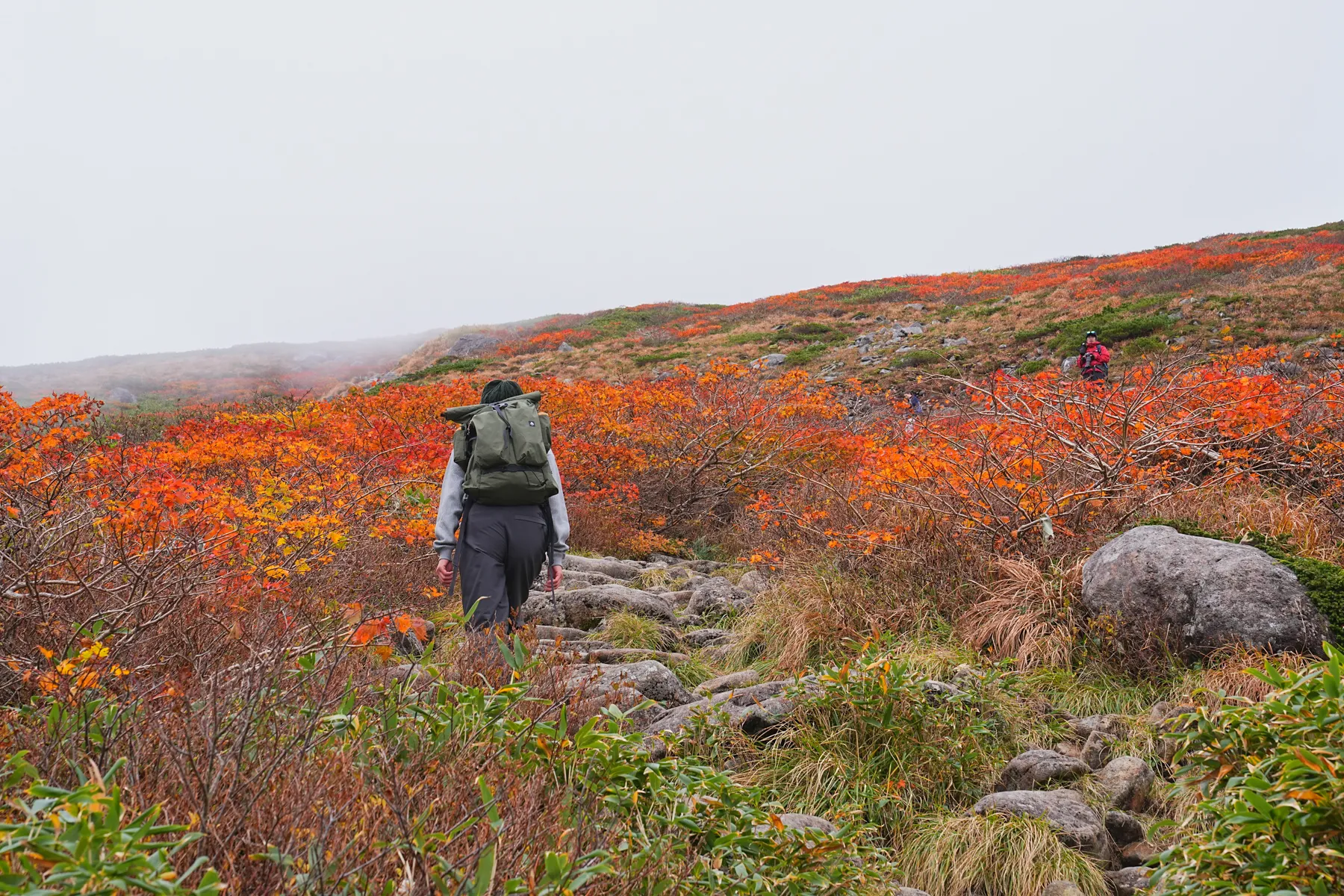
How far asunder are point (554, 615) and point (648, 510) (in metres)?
4.55

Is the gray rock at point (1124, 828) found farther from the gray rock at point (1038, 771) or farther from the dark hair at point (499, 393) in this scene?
the dark hair at point (499, 393)

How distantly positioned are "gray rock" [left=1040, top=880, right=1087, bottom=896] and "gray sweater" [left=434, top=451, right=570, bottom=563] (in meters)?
2.91

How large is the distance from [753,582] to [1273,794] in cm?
552

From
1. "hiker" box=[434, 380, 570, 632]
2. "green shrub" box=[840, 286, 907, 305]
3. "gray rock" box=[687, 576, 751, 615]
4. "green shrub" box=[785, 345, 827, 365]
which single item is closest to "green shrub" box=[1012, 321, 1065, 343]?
"green shrub" box=[785, 345, 827, 365]

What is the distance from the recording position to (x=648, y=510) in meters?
10.9

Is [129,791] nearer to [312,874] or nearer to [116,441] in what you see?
[312,874]

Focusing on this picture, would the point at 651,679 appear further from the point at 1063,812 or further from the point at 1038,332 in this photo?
the point at 1038,332

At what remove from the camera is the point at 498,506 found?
459cm

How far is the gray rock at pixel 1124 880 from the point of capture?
2896 millimetres

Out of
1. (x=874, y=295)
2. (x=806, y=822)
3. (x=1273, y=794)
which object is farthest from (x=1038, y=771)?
(x=874, y=295)

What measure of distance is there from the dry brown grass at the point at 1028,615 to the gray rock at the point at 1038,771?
3.59ft

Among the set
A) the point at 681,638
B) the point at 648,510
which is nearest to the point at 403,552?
the point at 681,638

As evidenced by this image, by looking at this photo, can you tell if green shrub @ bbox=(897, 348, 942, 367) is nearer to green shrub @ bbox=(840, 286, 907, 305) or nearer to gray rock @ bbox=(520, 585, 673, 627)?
green shrub @ bbox=(840, 286, 907, 305)

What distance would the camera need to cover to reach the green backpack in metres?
4.45
